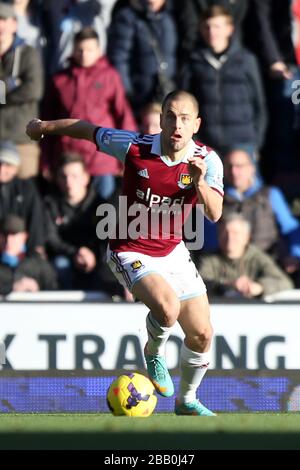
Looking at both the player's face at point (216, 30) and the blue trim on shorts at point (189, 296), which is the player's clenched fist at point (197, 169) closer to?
the blue trim on shorts at point (189, 296)

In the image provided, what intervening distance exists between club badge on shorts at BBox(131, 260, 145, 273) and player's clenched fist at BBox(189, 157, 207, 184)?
2.80 feet

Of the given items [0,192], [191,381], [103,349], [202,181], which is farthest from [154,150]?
[0,192]

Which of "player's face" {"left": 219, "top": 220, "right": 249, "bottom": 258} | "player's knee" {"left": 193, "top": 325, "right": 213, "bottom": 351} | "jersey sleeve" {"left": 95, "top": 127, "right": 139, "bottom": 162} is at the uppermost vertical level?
"jersey sleeve" {"left": 95, "top": 127, "right": 139, "bottom": 162}

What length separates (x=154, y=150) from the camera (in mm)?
8305

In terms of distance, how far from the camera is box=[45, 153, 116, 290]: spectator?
11.4m

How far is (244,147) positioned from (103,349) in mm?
2769

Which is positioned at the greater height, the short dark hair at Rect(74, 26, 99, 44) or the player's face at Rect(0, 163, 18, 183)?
the short dark hair at Rect(74, 26, 99, 44)

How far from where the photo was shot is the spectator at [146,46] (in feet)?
39.6

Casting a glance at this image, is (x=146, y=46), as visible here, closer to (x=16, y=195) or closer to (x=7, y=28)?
(x=7, y=28)

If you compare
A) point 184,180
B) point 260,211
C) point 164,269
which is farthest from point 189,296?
point 260,211

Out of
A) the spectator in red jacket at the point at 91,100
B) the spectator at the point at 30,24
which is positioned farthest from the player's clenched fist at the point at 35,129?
the spectator at the point at 30,24

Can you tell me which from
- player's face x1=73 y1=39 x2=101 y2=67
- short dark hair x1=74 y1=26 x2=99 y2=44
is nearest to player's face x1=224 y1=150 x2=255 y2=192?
player's face x1=73 y1=39 x2=101 y2=67

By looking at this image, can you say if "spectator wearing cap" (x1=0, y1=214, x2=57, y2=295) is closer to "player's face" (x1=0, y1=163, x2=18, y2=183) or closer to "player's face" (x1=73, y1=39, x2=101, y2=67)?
"player's face" (x1=0, y1=163, x2=18, y2=183)

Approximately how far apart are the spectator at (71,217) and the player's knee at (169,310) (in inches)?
127
